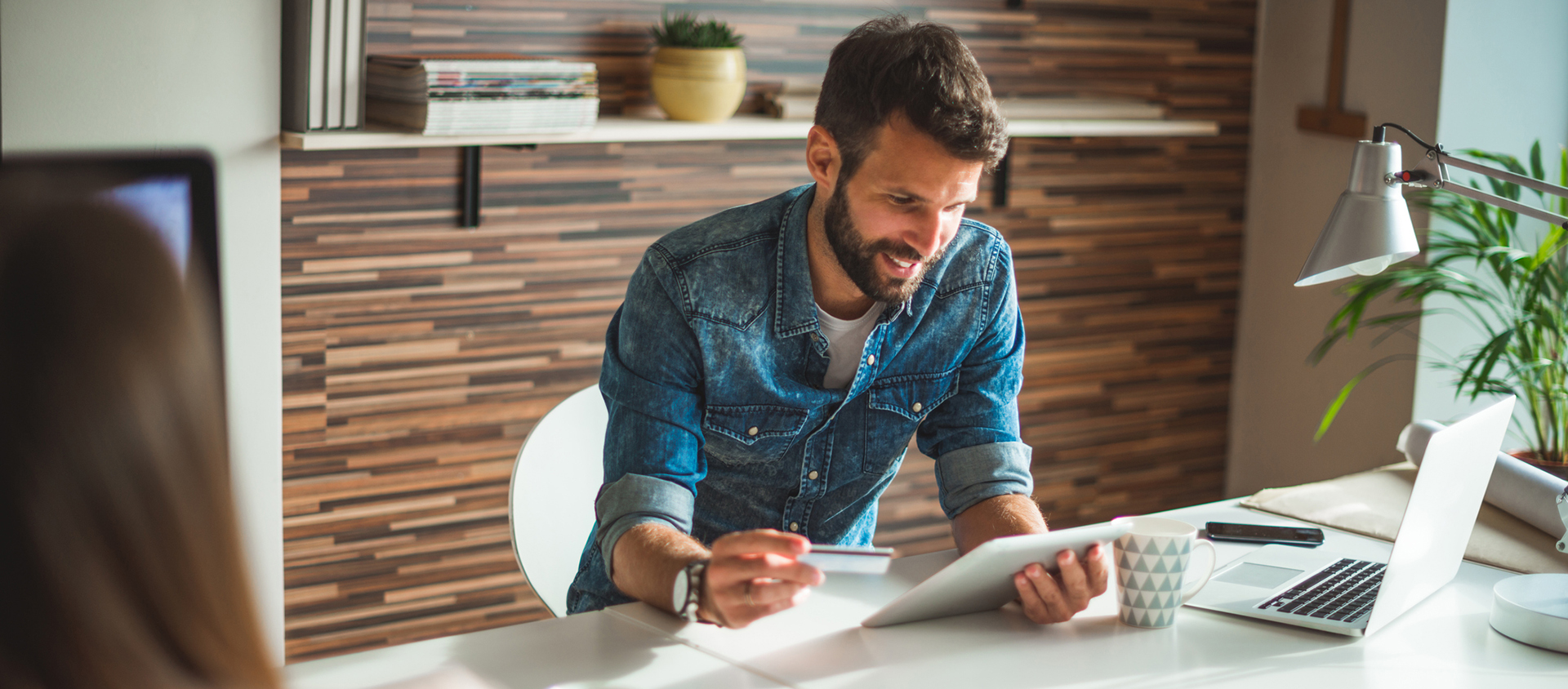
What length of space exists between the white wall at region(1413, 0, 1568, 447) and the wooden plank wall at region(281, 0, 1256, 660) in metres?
0.60

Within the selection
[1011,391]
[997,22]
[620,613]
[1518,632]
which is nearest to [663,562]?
[620,613]

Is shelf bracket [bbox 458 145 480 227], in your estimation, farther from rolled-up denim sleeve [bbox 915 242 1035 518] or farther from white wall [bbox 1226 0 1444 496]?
white wall [bbox 1226 0 1444 496]

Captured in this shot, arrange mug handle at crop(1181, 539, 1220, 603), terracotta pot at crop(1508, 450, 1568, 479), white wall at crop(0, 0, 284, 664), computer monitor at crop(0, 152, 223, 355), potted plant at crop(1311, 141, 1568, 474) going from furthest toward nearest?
potted plant at crop(1311, 141, 1568, 474), terracotta pot at crop(1508, 450, 1568, 479), white wall at crop(0, 0, 284, 664), mug handle at crop(1181, 539, 1220, 603), computer monitor at crop(0, 152, 223, 355)

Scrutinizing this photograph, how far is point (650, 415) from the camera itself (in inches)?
58.9

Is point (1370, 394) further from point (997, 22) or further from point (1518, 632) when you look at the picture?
point (1518, 632)

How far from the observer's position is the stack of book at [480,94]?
6.92ft

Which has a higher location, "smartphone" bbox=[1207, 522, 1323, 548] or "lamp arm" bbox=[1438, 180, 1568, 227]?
"lamp arm" bbox=[1438, 180, 1568, 227]

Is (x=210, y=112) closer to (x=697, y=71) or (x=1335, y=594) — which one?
(x=697, y=71)

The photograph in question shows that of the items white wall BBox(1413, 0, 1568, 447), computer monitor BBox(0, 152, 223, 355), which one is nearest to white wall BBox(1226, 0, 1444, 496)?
white wall BBox(1413, 0, 1568, 447)

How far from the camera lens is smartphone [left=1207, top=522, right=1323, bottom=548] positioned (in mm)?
1572

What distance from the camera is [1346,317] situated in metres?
3.02

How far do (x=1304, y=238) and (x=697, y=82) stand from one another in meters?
1.64

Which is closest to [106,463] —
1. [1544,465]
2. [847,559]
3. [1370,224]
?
[847,559]

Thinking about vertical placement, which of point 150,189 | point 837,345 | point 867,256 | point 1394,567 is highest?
point 150,189
